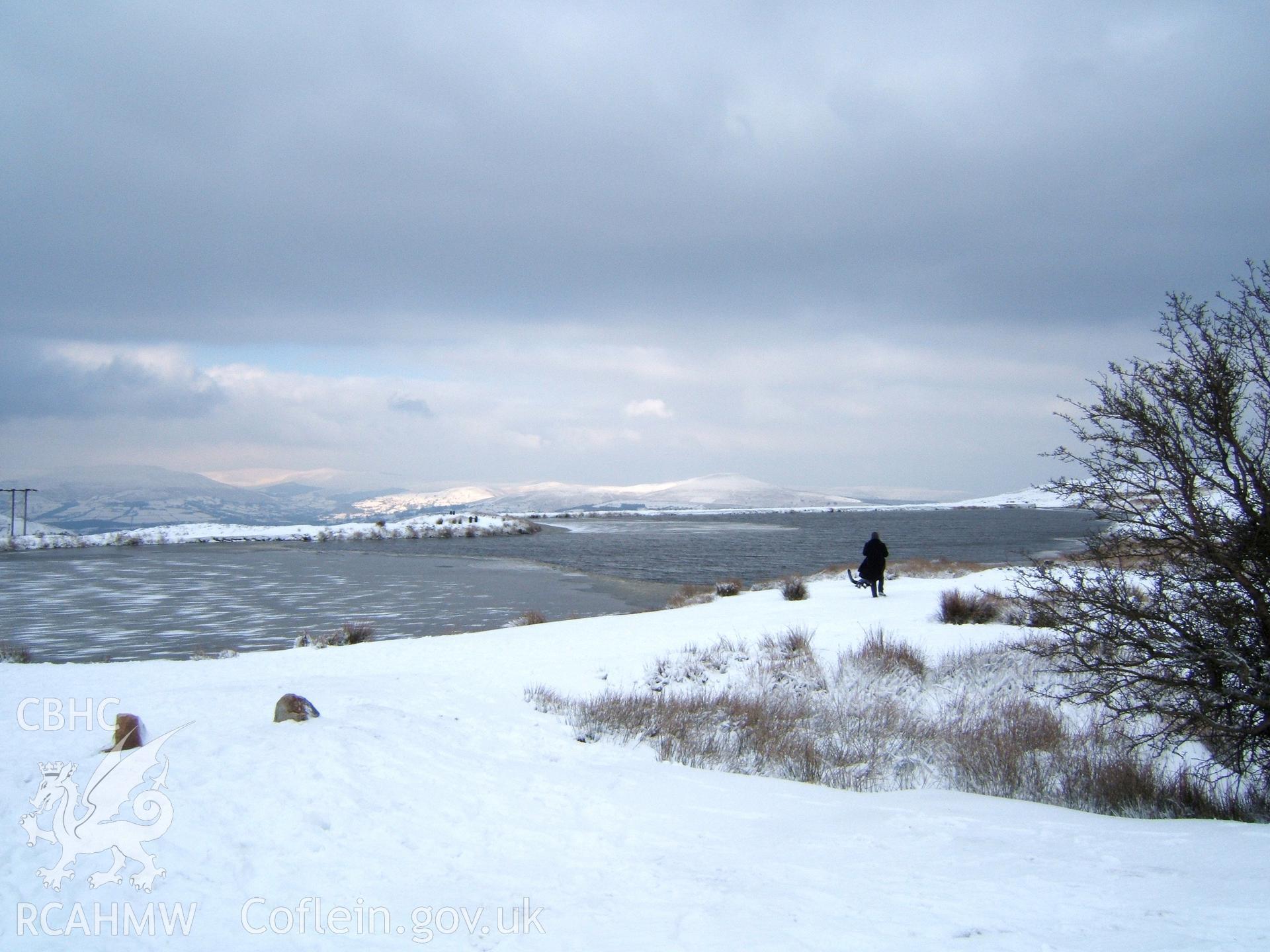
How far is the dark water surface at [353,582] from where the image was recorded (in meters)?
19.8

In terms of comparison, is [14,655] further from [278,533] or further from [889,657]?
[278,533]

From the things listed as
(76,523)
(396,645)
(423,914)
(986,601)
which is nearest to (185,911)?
(423,914)

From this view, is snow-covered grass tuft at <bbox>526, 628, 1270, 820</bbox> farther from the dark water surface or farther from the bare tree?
the dark water surface

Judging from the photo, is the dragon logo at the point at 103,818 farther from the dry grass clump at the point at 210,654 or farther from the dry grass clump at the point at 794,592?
the dry grass clump at the point at 794,592

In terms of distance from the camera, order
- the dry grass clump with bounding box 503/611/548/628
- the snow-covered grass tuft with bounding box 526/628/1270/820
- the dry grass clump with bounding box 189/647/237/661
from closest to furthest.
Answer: the snow-covered grass tuft with bounding box 526/628/1270/820
the dry grass clump with bounding box 189/647/237/661
the dry grass clump with bounding box 503/611/548/628

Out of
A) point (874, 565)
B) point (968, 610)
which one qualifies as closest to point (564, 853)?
point (968, 610)

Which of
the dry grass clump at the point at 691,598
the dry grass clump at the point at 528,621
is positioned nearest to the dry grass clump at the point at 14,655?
the dry grass clump at the point at 528,621

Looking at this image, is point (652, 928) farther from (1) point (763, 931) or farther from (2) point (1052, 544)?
(2) point (1052, 544)

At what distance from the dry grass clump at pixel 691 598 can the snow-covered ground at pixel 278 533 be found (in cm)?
4726

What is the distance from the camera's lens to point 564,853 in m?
4.96

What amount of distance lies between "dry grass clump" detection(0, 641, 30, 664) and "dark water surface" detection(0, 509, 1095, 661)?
774mm

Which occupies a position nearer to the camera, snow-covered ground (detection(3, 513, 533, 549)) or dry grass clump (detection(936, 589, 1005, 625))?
dry grass clump (detection(936, 589, 1005, 625))

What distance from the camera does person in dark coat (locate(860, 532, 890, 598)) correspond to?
64.9ft

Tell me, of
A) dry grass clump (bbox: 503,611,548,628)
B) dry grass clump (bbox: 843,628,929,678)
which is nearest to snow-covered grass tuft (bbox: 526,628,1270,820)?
dry grass clump (bbox: 843,628,929,678)
